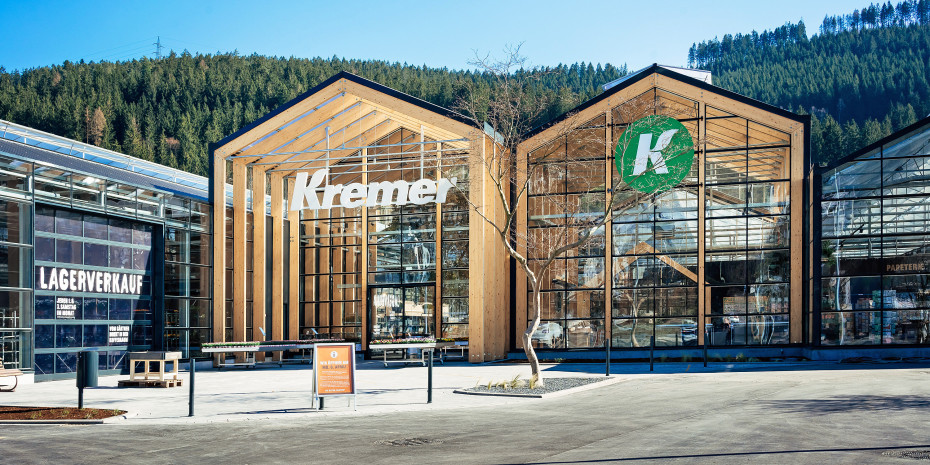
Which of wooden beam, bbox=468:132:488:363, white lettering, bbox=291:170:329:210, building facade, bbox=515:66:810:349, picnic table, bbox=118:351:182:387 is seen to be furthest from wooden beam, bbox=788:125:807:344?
Result: picnic table, bbox=118:351:182:387

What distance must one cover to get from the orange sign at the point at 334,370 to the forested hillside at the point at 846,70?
81.8 meters

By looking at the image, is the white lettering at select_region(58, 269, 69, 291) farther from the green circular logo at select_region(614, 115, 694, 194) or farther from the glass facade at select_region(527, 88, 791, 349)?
the green circular logo at select_region(614, 115, 694, 194)

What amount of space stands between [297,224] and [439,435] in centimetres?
2210

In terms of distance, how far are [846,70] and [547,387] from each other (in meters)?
126

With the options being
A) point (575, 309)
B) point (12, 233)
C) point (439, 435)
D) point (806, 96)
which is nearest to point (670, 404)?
point (439, 435)

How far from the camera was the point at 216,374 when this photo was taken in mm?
25875

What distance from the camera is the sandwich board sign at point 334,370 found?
15.2m

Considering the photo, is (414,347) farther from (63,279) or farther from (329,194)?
(63,279)

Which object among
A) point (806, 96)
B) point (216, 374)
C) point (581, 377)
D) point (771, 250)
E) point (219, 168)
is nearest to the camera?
point (581, 377)

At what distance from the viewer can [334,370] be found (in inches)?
603

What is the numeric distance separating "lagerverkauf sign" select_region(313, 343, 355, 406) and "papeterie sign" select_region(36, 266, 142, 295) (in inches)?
457

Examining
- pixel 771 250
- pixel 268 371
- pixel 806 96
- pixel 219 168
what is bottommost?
pixel 268 371

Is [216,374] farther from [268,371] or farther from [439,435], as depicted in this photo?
[439,435]

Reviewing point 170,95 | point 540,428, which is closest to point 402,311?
point 540,428
